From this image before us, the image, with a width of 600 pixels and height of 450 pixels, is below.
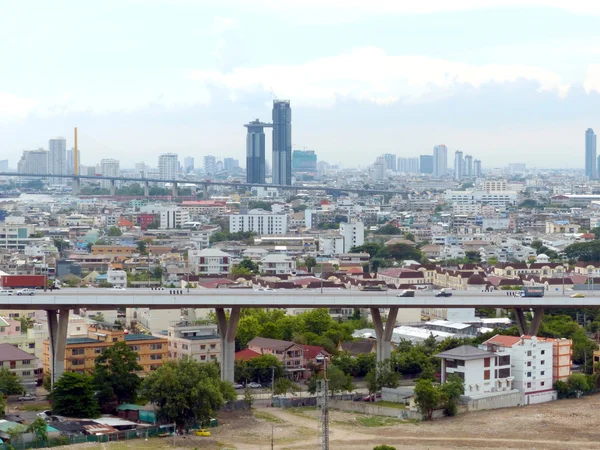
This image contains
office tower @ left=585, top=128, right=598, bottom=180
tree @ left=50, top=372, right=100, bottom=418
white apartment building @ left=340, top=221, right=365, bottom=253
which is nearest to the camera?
tree @ left=50, top=372, right=100, bottom=418

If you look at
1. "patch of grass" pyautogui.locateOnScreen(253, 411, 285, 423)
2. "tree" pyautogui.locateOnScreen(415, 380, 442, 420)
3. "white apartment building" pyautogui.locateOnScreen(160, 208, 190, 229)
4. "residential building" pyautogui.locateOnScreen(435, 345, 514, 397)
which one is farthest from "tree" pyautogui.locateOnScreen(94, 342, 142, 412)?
"white apartment building" pyautogui.locateOnScreen(160, 208, 190, 229)

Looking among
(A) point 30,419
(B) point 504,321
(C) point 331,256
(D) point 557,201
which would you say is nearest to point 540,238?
(C) point 331,256

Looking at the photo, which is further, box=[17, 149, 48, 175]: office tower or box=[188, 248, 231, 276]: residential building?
box=[17, 149, 48, 175]: office tower

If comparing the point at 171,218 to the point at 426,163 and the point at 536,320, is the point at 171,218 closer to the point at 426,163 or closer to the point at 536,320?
the point at 536,320

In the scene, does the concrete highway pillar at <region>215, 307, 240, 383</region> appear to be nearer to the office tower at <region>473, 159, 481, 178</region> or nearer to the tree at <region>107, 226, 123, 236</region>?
the tree at <region>107, 226, 123, 236</region>

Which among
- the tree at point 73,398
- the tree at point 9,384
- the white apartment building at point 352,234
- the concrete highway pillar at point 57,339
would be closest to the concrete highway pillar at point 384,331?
the concrete highway pillar at point 57,339

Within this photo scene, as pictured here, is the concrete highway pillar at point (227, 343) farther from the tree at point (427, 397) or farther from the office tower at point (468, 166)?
the office tower at point (468, 166)

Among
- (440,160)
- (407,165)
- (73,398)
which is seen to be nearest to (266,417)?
(73,398)
